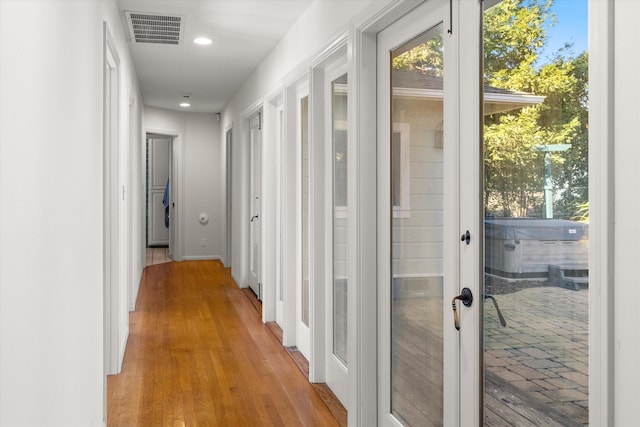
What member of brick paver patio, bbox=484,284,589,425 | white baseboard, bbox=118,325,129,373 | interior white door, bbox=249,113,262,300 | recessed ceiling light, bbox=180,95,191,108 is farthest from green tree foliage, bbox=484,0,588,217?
recessed ceiling light, bbox=180,95,191,108

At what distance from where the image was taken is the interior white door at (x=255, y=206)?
6.36m

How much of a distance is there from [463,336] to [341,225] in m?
1.52

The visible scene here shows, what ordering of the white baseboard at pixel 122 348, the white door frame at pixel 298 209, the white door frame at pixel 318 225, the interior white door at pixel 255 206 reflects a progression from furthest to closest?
the interior white door at pixel 255 206, the white door frame at pixel 298 209, the white baseboard at pixel 122 348, the white door frame at pixel 318 225

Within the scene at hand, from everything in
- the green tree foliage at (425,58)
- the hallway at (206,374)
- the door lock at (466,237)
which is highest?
the green tree foliage at (425,58)

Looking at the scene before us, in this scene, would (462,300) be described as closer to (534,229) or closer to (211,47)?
(534,229)

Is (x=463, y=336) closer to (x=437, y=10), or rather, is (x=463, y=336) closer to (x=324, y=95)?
(x=437, y=10)

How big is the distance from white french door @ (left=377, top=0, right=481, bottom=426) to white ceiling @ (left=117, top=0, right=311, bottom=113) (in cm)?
164

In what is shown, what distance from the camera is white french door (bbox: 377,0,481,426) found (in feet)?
6.57

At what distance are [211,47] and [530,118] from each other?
399 centimetres

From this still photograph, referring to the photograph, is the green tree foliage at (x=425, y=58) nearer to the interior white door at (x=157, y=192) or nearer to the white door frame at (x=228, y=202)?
the white door frame at (x=228, y=202)
